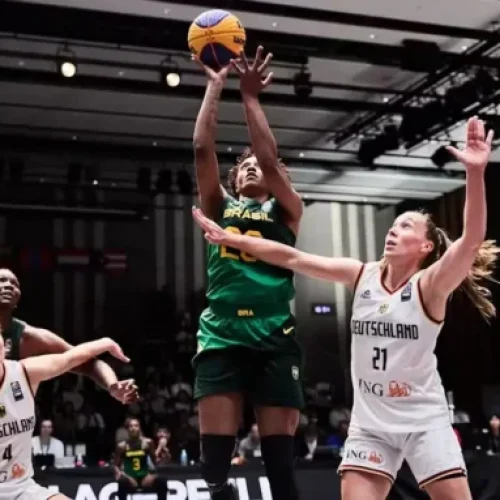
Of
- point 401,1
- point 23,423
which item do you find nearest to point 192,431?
point 401,1

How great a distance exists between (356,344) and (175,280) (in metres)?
13.7

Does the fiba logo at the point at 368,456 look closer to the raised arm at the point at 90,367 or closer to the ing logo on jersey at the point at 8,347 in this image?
the raised arm at the point at 90,367

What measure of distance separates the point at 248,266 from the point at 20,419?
115 centimetres

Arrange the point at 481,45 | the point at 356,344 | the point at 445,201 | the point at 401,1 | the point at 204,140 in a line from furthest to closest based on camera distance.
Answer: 1. the point at 445,201
2. the point at 481,45
3. the point at 401,1
4. the point at 204,140
5. the point at 356,344

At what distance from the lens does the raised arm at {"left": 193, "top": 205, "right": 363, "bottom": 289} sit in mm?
3365

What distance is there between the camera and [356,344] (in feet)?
11.2

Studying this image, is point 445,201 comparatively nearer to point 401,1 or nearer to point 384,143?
point 384,143

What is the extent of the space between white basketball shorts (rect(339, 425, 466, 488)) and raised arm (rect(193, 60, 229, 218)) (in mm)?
1137

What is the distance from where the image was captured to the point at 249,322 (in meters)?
3.55

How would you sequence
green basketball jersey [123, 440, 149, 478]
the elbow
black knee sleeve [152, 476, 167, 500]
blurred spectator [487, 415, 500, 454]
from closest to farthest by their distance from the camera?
the elbow
black knee sleeve [152, 476, 167, 500]
green basketball jersey [123, 440, 149, 478]
blurred spectator [487, 415, 500, 454]

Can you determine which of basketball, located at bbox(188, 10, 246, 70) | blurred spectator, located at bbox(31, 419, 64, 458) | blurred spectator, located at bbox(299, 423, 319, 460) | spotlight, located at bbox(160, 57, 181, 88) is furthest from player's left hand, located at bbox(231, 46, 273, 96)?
blurred spectator, located at bbox(299, 423, 319, 460)

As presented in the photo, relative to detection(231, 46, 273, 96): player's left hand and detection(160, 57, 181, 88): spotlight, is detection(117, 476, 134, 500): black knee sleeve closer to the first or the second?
detection(231, 46, 273, 96): player's left hand

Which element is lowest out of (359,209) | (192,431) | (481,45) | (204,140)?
(192,431)

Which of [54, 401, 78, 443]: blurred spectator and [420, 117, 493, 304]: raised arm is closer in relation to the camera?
[420, 117, 493, 304]: raised arm
